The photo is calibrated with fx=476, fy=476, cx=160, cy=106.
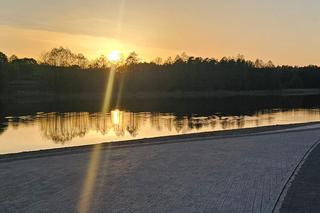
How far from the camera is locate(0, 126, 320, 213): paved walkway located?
7.71 m

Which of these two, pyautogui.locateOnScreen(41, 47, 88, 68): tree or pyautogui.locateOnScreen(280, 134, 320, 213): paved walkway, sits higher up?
pyautogui.locateOnScreen(41, 47, 88, 68): tree

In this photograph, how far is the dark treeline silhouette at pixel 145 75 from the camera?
92.1m

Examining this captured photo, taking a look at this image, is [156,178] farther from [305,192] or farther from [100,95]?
[100,95]

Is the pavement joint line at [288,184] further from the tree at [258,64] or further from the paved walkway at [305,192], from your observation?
the tree at [258,64]

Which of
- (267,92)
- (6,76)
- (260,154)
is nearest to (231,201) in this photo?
(260,154)

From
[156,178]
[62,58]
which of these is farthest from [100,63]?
[156,178]

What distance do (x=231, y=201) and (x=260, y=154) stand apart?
Result: 5.84 m

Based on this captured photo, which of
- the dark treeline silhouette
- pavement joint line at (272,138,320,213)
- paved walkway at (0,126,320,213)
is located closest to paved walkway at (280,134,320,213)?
pavement joint line at (272,138,320,213)

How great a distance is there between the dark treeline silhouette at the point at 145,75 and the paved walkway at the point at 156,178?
72642 millimetres

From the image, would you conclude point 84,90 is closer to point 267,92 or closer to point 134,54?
point 134,54

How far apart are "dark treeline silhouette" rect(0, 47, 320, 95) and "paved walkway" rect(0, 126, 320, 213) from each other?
238ft

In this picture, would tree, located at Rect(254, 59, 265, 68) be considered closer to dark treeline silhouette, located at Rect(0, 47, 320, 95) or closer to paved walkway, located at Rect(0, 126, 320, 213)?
dark treeline silhouette, located at Rect(0, 47, 320, 95)

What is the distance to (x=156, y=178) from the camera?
32.7 ft

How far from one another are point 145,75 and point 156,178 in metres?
96.2
